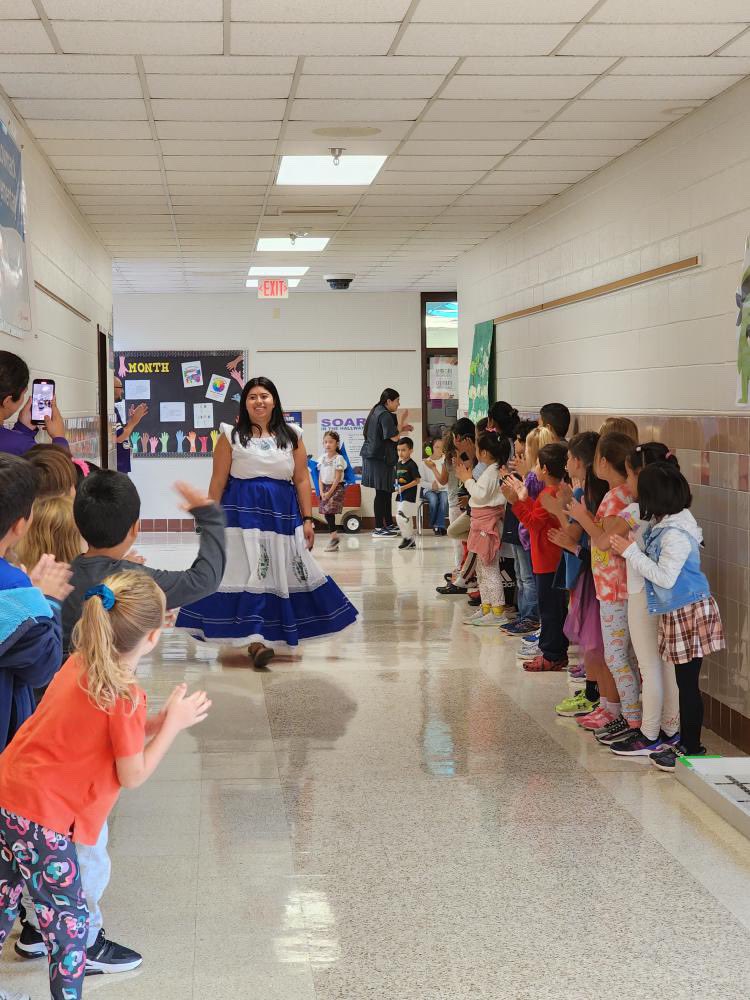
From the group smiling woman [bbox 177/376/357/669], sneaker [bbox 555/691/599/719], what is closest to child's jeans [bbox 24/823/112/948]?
sneaker [bbox 555/691/599/719]

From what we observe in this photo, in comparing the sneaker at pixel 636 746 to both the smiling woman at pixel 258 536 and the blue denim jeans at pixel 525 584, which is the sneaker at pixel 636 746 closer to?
the smiling woman at pixel 258 536

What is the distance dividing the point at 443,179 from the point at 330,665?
3080 mm

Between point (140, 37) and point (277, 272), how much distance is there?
835 cm

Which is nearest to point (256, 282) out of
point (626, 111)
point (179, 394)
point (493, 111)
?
point (179, 394)

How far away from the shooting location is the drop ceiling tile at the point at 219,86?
4.97 meters

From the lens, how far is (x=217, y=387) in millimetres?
15273

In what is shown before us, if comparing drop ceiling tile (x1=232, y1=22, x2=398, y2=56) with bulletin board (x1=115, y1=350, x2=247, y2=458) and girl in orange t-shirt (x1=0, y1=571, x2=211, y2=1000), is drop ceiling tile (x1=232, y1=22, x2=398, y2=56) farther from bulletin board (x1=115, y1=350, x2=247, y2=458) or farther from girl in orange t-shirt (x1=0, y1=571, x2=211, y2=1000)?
bulletin board (x1=115, y1=350, x2=247, y2=458)

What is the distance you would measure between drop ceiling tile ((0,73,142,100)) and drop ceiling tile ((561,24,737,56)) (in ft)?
6.06

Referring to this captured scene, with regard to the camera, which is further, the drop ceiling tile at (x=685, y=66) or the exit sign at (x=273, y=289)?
the exit sign at (x=273, y=289)

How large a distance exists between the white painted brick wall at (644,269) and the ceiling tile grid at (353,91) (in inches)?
7.3

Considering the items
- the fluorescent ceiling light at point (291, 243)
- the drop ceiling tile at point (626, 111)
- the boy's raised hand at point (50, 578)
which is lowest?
the boy's raised hand at point (50, 578)

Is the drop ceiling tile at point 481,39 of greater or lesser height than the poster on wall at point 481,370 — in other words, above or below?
above

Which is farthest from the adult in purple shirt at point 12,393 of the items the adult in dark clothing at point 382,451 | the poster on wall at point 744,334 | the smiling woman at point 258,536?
the adult in dark clothing at point 382,451

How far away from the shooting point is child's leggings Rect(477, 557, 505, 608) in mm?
8227
